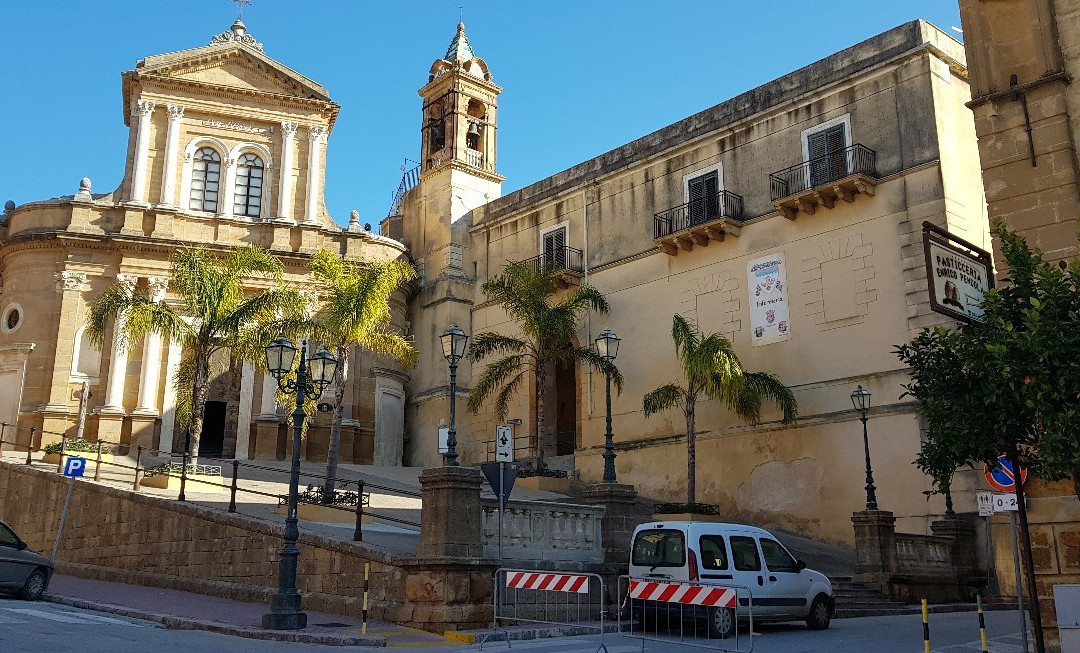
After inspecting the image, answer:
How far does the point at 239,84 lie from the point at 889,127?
74.7 ft

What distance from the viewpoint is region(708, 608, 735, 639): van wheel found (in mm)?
12227

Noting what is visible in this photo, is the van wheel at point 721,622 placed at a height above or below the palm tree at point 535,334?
below

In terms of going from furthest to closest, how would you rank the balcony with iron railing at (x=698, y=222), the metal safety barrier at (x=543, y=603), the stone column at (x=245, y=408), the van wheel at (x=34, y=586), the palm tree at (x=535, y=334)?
the stone column at (x=245, y=408)
the balcony with iron railing at (x=698, y=222)
the palm tree at (x=535, y=334)
the van wheel at (x=34, y=586)
the metal safety barrier at (x=543, y=603)

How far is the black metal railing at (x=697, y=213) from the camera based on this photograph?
28219 millimetres

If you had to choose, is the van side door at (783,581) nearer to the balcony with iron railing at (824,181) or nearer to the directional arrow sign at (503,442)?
the directional arrow sign at (503,442)

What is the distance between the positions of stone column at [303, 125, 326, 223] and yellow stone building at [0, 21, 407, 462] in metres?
0.05

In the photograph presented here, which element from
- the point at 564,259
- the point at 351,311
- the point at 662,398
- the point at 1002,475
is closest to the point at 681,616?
the point at 1002,475

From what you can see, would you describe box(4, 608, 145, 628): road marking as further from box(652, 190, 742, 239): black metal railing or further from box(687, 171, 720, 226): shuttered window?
box(687, 171, 720, 226): shuttered window

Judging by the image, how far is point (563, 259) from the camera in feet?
108

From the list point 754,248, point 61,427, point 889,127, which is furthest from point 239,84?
point 889,127

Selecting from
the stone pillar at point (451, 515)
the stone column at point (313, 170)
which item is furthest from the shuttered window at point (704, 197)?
the stone pillar at point (451, 515)

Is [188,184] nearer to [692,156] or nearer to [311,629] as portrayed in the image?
[692,156]

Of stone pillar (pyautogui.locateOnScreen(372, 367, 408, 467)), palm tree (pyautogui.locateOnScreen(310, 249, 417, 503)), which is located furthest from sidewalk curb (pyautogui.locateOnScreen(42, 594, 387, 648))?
stone pillar (pyautogui.locateOnScreen(372, 367, 408, 467))

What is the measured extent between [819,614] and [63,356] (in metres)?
25.8
